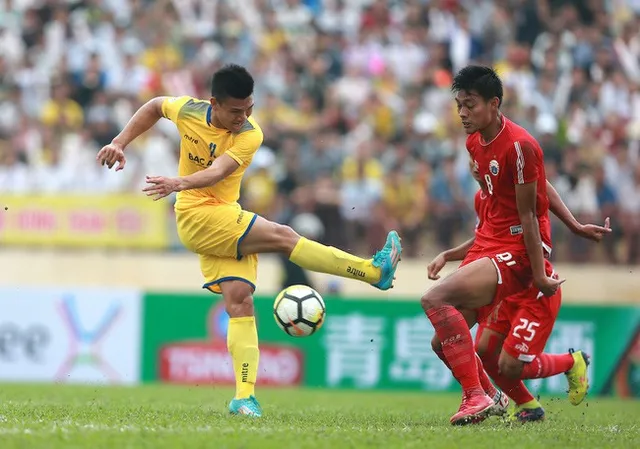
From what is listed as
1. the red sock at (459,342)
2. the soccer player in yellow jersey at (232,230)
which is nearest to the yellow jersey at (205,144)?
the soccer player in yellow jersey at (232,230)

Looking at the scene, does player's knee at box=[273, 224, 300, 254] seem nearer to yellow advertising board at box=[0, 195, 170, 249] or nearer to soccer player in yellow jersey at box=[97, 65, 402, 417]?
soccer player in yellow jersey at box=[97, 65, 402, 417]

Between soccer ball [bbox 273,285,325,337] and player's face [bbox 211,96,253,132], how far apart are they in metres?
1.44

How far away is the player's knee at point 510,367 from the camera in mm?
9172

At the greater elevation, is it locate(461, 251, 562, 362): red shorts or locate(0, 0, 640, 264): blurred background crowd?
locate(0, 0, 640, 264): blurred background crowd

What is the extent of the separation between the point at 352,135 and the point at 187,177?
33.5 ft

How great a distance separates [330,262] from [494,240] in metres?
1.30

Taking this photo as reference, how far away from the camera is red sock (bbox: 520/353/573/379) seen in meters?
9.41

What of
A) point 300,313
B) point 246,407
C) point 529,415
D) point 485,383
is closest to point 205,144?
point 300,313

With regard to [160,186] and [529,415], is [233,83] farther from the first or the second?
[529,415]

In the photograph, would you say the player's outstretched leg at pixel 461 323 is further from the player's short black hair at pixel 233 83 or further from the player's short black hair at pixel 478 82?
the player's short black hair at pixel 233 83

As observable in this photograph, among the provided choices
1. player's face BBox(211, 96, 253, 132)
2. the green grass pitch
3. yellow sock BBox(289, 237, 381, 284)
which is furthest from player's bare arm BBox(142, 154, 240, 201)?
the green grass pitch

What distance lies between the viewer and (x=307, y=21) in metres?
21.1

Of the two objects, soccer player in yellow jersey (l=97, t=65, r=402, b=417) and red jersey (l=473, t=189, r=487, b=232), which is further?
red jersey (l=473, t=189, r=487, b=232)

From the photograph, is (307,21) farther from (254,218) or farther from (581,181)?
(254,218)
